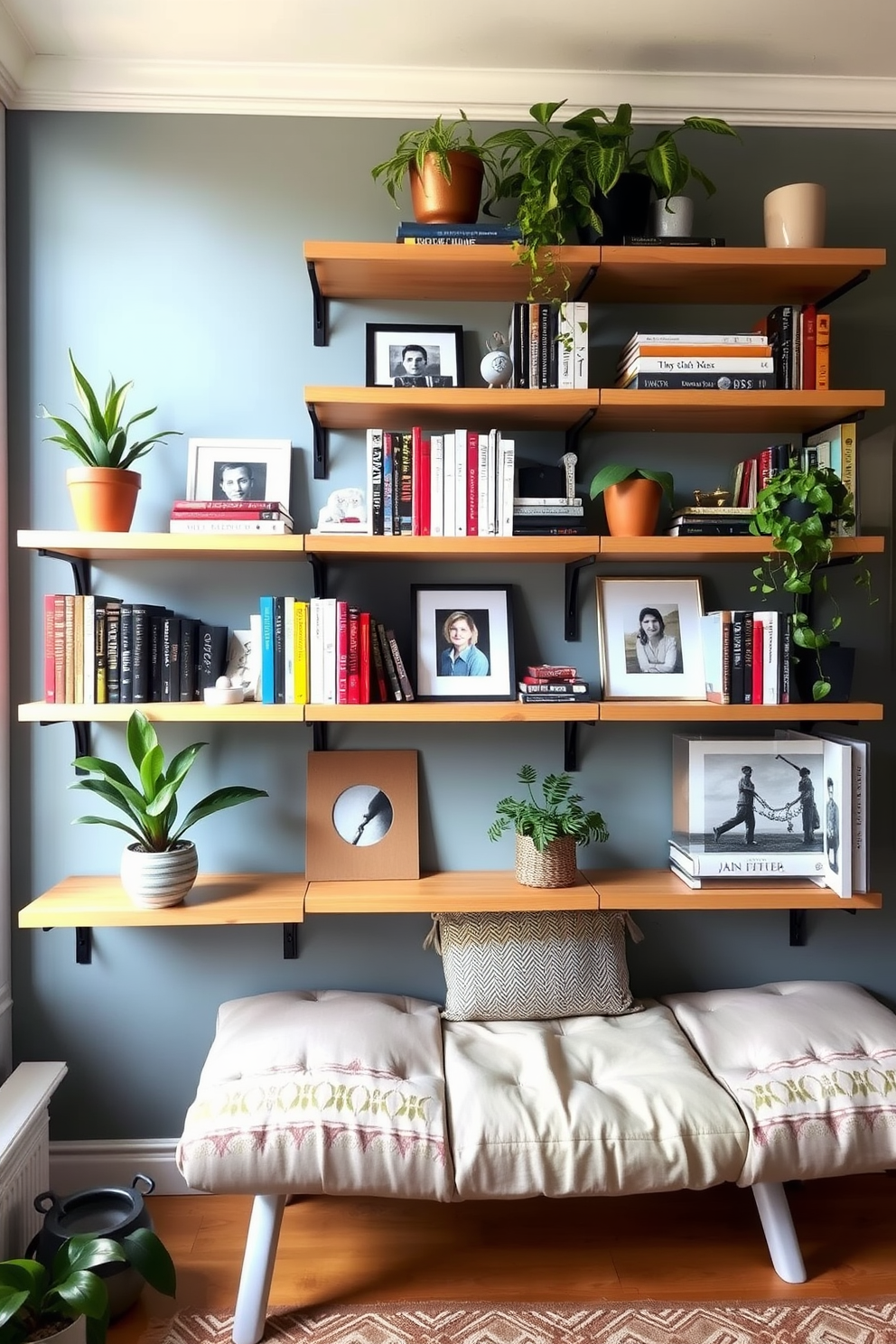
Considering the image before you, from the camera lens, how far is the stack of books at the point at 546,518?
6.52ft

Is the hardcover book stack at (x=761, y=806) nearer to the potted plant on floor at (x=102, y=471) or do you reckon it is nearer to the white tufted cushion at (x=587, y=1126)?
the white tufted cushion at (x=587, y=1126)

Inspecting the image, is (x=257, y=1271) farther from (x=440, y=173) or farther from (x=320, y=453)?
(x=440, y=173)

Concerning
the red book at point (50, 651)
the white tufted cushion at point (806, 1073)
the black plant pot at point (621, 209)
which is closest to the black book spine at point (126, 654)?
the red book at point (50, 651)

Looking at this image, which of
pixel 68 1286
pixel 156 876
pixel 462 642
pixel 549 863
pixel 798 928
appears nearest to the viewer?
pixel 68 1286

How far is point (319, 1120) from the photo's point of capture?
1677 mm

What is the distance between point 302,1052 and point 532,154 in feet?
6.34

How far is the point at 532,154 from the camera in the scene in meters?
1.93

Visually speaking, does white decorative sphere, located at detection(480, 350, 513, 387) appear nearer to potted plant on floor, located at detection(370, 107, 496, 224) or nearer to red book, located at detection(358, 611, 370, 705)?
potted plant on floor, located at detection(370, 107, 496, 224)

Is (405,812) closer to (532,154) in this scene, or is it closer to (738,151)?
(532,154)

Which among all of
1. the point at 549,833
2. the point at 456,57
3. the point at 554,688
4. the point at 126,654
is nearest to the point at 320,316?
the point at 456,57

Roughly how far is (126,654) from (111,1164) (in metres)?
1.24

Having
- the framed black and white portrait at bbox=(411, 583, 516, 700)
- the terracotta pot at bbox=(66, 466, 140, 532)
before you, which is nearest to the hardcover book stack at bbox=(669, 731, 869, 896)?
the framed black and white portrait at bbox=(411, 583, 516, 700)

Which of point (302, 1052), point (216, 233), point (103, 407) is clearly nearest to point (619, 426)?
point (216, 233)

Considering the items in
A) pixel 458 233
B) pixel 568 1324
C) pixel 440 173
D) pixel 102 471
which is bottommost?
pixel 568 1324
